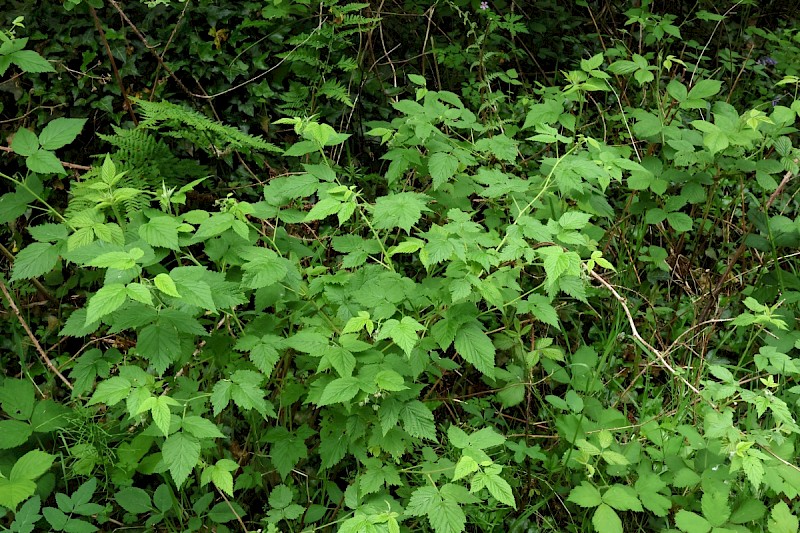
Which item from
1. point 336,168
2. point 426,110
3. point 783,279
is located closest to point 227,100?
point 336,168

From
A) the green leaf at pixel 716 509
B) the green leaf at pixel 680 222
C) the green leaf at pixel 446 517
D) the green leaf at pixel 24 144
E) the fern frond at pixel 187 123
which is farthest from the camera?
the green leaf at pixel 680 222

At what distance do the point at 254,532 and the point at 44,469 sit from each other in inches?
30.3

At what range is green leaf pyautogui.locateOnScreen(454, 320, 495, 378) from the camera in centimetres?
199

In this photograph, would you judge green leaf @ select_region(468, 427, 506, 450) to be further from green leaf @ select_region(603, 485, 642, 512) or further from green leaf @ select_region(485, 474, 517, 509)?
green leaf @ select_region(603, 485, 642, 512)

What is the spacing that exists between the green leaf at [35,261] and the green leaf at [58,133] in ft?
1.17

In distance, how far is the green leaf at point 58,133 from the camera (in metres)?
2.20

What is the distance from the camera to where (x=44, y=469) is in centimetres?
232

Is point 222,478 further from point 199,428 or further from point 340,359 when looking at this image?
point 340,359

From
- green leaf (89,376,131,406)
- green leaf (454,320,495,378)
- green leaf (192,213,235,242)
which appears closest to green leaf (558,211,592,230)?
green leaf (454,320,495,378)

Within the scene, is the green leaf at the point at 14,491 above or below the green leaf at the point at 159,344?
below

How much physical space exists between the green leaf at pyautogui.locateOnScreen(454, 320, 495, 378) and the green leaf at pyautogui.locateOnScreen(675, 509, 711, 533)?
2.96 ft

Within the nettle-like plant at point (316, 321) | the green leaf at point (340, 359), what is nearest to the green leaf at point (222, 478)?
the nettle-like plant at point (316, 321)

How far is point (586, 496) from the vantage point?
91.8 inches

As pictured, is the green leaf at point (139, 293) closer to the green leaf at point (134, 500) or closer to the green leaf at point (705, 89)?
the green leaf at point (134, 500)
